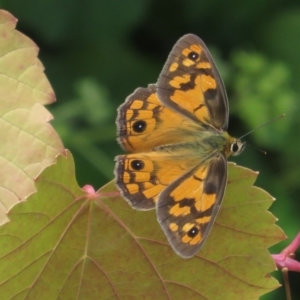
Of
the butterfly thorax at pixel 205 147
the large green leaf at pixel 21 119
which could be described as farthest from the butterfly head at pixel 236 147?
the large green leaf at pixel 21 119

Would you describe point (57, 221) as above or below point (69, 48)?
above

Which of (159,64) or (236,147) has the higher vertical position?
(236,147)

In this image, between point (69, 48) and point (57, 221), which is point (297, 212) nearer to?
point (69, 48)

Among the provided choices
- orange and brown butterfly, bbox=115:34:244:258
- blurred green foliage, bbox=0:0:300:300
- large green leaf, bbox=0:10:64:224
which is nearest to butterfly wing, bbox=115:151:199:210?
orange and brown butterfly, bbox=115:34:244:258

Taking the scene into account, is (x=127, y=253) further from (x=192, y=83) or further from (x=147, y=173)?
(x=192, y=83)

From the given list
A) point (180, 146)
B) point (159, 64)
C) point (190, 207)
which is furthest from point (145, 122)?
point (159, 64)

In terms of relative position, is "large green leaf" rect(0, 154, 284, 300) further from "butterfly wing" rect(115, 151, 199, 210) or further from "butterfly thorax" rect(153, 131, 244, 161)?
"butterfly thorax" rect(153, 131, 244, 161)

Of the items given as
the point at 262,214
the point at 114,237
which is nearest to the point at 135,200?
the point at 114,237
